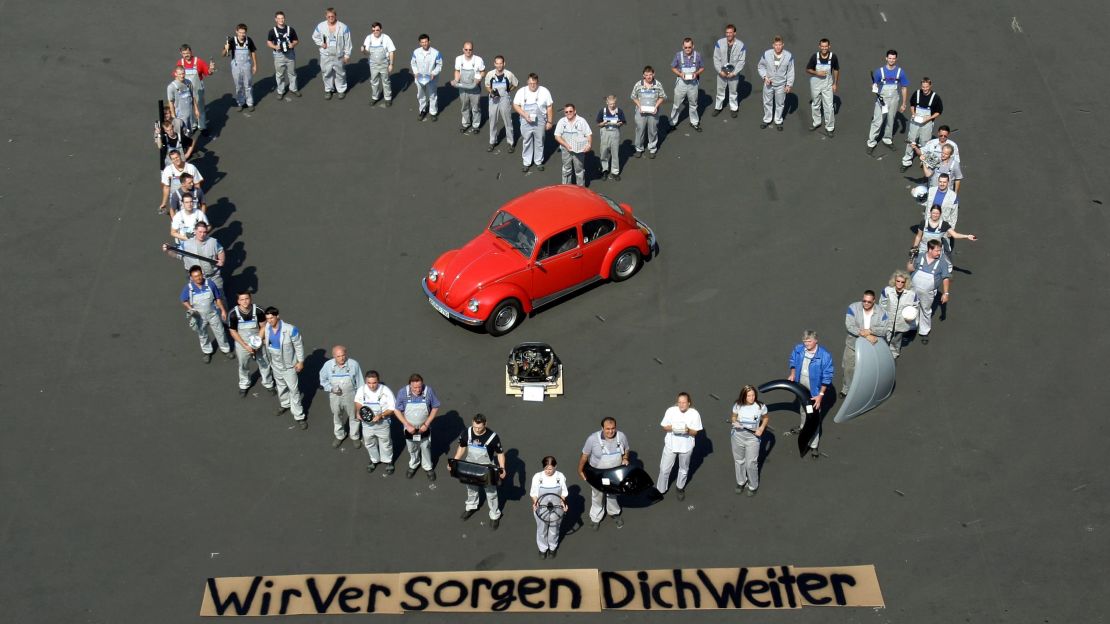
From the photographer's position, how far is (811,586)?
16328mm

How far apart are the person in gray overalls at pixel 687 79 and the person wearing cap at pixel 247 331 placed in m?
9.34

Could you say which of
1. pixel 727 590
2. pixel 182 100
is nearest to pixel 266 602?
pixel 727 590

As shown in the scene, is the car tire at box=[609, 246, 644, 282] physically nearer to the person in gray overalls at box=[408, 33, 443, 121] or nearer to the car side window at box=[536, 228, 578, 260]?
the car side window at box=[536, 228, 578, 260]

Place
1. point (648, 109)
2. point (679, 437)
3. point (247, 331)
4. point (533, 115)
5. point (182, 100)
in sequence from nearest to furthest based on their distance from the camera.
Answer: point (679, 437) < point (247, 331) < point (533, 115) < point (648, 109) < point (182, 100)

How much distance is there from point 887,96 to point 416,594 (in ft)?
41.5

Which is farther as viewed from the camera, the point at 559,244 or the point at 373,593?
the point at 559,244

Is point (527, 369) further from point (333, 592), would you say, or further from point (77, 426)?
point (77, 426)

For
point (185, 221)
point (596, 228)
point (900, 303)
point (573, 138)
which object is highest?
point (573, 138)

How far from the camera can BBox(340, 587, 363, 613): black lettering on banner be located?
1614 centimetres

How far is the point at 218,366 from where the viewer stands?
19.5 metres

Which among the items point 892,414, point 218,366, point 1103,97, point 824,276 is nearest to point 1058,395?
point 892,414

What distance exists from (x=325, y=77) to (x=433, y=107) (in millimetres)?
2170

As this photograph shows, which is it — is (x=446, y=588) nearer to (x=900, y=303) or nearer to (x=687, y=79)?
(x=900, y=303)

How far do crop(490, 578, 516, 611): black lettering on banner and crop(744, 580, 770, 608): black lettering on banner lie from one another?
2.89m
